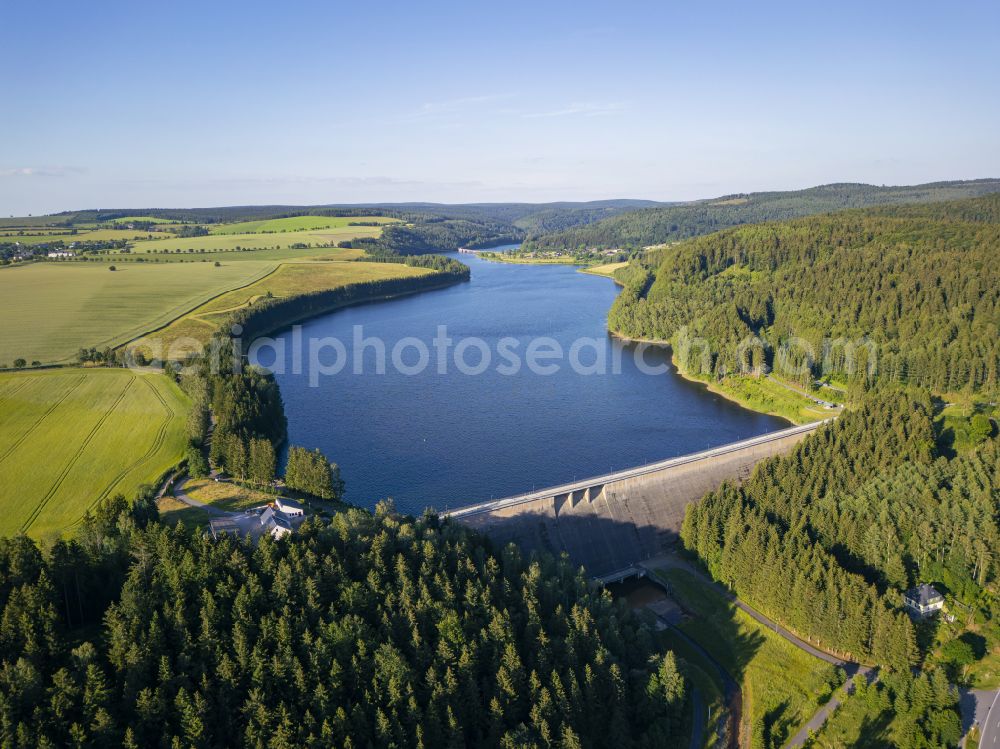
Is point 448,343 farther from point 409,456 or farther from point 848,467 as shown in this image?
point 848,467

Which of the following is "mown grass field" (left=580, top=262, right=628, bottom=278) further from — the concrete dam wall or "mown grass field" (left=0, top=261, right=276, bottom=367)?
the concrete dam wall

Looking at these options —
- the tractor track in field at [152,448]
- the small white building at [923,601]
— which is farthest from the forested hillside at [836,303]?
the tractor track in field at [152,448]

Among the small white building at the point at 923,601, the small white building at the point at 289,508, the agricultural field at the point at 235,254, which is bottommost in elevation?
the small white building at the point at 923,601

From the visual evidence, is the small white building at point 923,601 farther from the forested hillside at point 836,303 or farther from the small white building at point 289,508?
the forested hillside at point 836,303

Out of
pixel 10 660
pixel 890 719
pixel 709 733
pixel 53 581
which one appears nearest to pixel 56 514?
pixel 53 581

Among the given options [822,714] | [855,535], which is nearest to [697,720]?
[822,714]

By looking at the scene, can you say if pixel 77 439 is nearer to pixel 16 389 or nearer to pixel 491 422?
pixel 16 389

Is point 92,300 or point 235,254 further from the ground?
point 235,254
